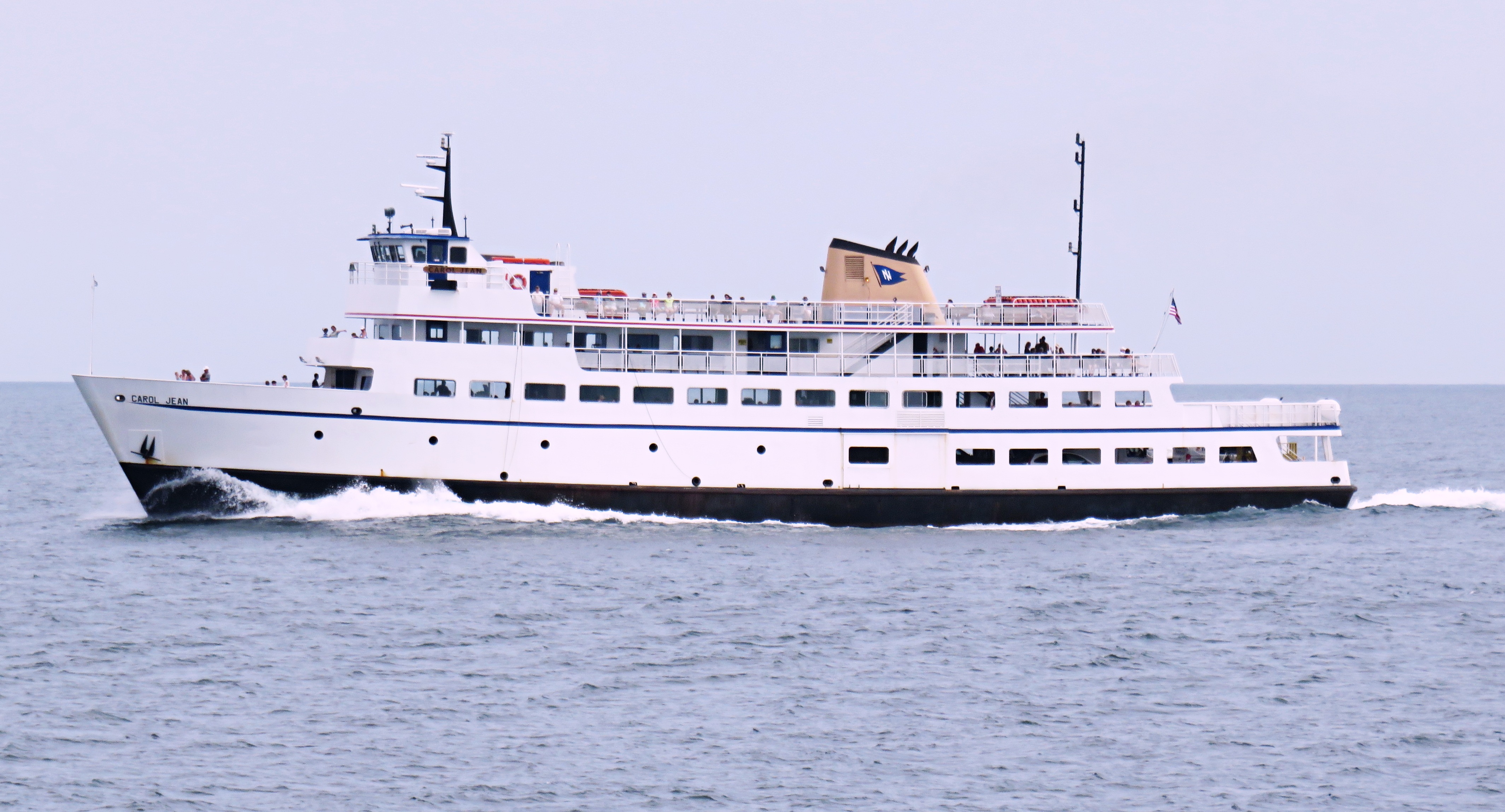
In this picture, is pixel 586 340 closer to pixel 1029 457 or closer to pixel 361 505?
pixel 361 505

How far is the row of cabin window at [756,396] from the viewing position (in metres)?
34.7

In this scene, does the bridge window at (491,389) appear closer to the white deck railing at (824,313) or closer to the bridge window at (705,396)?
the white deck railing at (824,313)

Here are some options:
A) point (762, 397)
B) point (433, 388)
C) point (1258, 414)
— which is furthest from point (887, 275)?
point (433, 388)

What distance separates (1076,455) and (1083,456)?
172 millimetres

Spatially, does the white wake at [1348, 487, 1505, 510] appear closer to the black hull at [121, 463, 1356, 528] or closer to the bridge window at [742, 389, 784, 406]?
the black hull at [121, 463, 1356, 528]

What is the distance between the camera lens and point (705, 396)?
35.6 m

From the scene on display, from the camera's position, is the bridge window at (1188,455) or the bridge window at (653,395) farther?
the bridge window at (1188,455)

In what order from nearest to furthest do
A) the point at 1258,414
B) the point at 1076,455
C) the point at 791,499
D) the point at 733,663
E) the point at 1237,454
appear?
the point at 733,663, the point at 791,499, the point at 1076,455, the point at 1258,414, the point at 1237,454

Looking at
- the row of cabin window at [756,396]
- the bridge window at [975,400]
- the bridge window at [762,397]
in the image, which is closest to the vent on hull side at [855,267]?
the row of cabin window at [756,396]

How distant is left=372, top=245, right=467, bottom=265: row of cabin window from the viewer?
36438 millimetres

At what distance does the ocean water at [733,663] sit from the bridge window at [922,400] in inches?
133

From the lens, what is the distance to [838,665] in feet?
77.4

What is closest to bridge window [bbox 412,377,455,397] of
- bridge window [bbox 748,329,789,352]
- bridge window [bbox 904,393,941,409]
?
bridge window [bbox 748,329,789,352]

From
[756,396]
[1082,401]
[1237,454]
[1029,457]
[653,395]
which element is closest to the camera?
[653,395]
